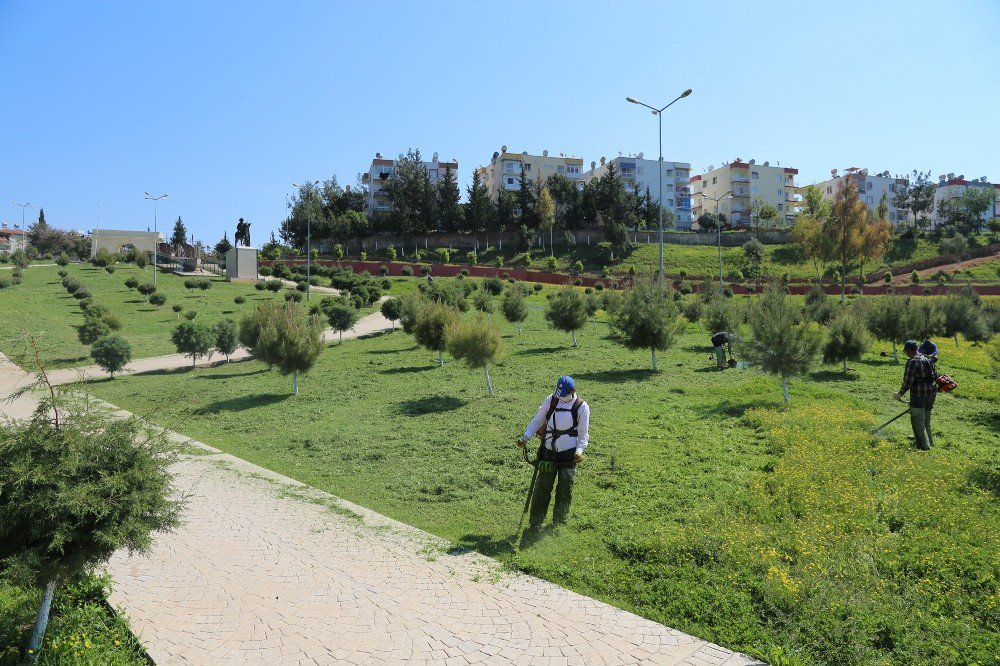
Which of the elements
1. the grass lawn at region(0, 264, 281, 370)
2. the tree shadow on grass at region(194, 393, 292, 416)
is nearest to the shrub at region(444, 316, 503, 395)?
the tree shadow on grass at region(194, 393, 292, 416)

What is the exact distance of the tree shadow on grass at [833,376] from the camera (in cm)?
1968

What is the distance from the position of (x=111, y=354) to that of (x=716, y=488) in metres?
22.1

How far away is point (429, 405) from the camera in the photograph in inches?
649

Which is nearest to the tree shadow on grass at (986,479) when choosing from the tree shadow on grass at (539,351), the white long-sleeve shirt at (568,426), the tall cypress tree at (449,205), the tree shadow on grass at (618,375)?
the white long-sleeve shirt at (568,426)

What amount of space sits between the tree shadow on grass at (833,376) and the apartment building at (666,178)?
86.5 meters

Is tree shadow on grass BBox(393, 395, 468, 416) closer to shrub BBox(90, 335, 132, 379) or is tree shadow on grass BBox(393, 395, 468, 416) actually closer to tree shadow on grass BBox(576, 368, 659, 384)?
tree shadow on grass BBox(576, 368, 659, 384)

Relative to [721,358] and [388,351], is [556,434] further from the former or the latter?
[388,351]

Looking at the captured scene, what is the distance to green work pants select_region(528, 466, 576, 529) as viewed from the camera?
7.91 meters

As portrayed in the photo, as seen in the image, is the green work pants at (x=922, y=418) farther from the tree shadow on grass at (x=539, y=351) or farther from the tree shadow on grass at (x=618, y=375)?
the tree shadow on grass at (x=539, y=351)

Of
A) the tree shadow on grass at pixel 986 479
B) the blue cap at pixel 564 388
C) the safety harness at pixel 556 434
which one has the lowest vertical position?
the tree shadow on grass at pixel 986 479

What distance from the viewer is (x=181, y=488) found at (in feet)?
33.2

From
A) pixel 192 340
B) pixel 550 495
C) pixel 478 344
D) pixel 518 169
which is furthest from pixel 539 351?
pixel 518 169

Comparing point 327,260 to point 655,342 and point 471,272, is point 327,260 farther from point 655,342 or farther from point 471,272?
point 655,342

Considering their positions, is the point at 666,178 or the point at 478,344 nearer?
the point at 478,344
